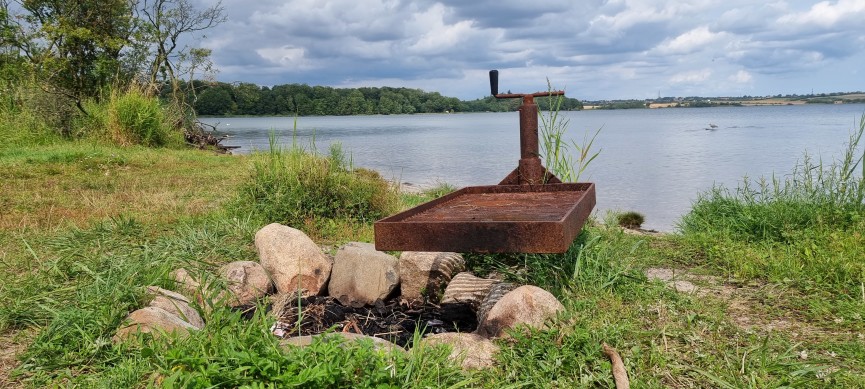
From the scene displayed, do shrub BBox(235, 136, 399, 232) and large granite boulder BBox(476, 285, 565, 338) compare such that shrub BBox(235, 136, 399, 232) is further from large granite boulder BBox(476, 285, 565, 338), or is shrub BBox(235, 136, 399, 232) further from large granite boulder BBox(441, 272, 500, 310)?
large granite boulder BBox(476, 285, 565, 338)

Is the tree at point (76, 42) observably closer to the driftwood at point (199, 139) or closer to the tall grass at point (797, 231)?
the driftwood at point (199, 139)

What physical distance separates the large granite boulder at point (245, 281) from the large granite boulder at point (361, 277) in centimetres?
50

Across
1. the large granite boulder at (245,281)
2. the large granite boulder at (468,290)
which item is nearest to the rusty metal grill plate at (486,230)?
the large granite boulder at (468,290)

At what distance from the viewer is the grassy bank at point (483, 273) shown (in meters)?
2.82

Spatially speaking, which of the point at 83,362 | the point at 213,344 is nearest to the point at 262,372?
the point at 213,344

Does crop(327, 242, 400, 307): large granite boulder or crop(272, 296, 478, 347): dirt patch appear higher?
crop(327, 242, 400, 307): large granite boulder

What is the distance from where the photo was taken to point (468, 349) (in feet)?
10.6

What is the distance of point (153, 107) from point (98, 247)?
39.0 ft

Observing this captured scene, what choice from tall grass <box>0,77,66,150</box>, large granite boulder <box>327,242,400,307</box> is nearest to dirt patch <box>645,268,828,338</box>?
large granite boulder <box>327,242,400,307</box>

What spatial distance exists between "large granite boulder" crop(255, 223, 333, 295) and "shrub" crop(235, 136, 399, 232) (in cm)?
167

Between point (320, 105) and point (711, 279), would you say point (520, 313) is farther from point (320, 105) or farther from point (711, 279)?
point (320, 105)

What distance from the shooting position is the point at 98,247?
16.1 feet

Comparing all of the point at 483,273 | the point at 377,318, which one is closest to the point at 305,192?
the point at 483,273

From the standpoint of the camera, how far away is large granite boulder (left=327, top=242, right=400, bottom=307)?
182 inches
